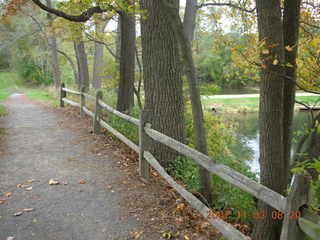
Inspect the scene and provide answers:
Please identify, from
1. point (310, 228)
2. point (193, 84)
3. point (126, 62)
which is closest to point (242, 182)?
point (310, 228)

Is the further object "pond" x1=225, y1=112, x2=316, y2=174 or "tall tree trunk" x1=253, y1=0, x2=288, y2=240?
"pond" x1=225, y1=112, x2=316, y2=174

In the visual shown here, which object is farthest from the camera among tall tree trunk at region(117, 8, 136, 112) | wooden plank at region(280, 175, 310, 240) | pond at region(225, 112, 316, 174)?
pond at region(225, 112, 316, 174)

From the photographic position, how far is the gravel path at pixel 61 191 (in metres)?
4.14

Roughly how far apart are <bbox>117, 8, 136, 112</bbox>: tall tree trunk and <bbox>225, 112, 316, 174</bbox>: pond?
15.8 ft

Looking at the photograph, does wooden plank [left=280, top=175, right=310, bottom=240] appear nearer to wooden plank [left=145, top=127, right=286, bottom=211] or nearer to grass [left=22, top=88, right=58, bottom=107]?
wooden plank [left=145, top=127, right=286, bottom=211]

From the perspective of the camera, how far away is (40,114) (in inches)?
550

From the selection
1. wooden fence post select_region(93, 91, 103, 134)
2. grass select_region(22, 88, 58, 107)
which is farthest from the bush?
wooden fence post select_region(93, 91, 103, 134)

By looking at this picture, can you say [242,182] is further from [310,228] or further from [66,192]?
[66,192]

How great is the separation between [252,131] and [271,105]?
14483 mm

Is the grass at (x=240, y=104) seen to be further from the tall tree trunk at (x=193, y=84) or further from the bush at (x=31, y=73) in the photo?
the bush at (x=31, y=73)

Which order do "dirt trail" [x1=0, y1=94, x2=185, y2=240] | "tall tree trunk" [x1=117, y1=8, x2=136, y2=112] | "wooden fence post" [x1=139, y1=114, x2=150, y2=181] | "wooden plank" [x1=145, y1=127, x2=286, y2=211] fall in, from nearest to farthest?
"wooden plank" [x1=145, y1=127, x2=286, y2=211], "dirt trail" [x1=0, y1=94, x2=185, y2=240], "wooden fence post" [x1=139, y1=114, x2=150, y2=181], "tall tree trunk" [x1=117, y1=8, x2=136, y2=112]

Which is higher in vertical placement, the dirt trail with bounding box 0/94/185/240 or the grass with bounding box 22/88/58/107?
the grass with bounding box 22/88/58/107

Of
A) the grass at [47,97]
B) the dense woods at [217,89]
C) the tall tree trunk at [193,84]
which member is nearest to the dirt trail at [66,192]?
the tall tree trunk at [193,84]

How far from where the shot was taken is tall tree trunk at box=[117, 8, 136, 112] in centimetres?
1009
